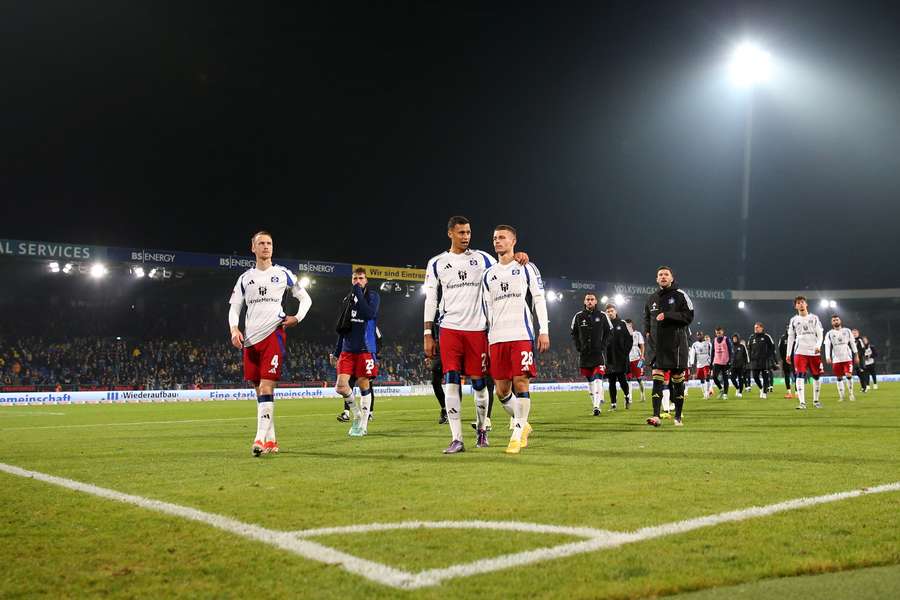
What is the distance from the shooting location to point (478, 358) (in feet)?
25.1

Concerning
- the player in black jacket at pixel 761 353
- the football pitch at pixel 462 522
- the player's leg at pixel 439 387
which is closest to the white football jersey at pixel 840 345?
the player in black jacket at pixel 761 353

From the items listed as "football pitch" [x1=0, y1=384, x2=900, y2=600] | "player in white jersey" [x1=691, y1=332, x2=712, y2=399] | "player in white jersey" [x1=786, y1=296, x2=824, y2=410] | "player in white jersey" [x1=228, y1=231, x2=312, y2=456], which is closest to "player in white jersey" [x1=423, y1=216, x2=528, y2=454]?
"football pitch" [x1=0, y1=384, x2=900, y2=600]

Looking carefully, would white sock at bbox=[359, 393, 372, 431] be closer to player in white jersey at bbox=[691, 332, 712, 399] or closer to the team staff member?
the team staff member

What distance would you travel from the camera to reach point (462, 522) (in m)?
3.94

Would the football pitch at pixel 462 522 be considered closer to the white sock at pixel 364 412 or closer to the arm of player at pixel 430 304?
the arm of player at pixel 430 304

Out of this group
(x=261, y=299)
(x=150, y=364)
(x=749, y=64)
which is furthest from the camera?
(x=749, y=64)

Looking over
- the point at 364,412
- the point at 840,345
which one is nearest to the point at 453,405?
the point at 364,412

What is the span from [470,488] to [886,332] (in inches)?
2596

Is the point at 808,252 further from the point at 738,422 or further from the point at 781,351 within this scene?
the point at 738,422

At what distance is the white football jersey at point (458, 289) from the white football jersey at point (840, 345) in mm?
15394

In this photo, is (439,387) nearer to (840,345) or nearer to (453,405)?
(453,405)

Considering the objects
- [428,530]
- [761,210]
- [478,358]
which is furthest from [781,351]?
[761,210]

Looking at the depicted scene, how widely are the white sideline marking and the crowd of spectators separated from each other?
29850 millimetres

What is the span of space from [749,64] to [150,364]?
4354cm
